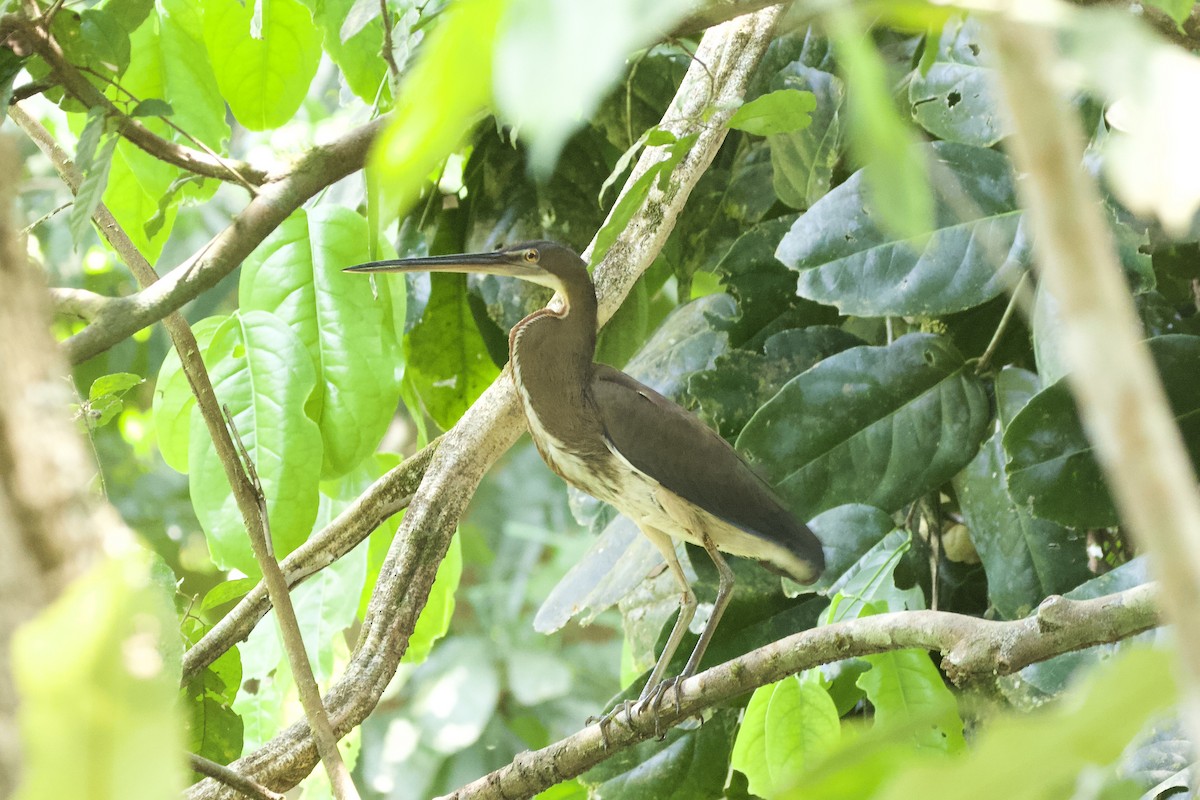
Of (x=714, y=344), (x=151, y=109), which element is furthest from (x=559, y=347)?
(x=151, y=109)

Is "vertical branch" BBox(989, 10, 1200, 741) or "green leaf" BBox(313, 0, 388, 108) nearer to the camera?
"vertical branch" BBox(989, 10, 1200, 741)

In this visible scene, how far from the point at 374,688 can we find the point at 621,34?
1.13 meters

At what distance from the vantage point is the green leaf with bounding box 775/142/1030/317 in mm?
1309

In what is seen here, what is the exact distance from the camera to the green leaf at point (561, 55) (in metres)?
0.22

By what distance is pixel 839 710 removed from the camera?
132cm

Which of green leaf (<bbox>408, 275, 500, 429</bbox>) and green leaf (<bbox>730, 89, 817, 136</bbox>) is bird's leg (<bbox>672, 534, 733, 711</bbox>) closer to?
green leaf (<bbox>408, 275, 500, 429</bbox>)

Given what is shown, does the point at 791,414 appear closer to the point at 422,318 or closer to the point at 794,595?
the point at 794,595

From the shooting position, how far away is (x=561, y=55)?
0.23 meters

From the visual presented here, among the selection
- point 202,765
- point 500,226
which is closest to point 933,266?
point 500,226

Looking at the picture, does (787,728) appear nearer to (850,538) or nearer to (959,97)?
(850,538)

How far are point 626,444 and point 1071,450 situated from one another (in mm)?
603

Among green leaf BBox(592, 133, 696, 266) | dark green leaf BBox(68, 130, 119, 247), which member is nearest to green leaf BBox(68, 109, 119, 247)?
dark green leaf BBox(68, 130, 119, 247)

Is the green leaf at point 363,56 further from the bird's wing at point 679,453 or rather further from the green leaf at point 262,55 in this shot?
the bird's wing at point 679,453

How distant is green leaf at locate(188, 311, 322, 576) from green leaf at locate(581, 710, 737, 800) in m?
0.51
